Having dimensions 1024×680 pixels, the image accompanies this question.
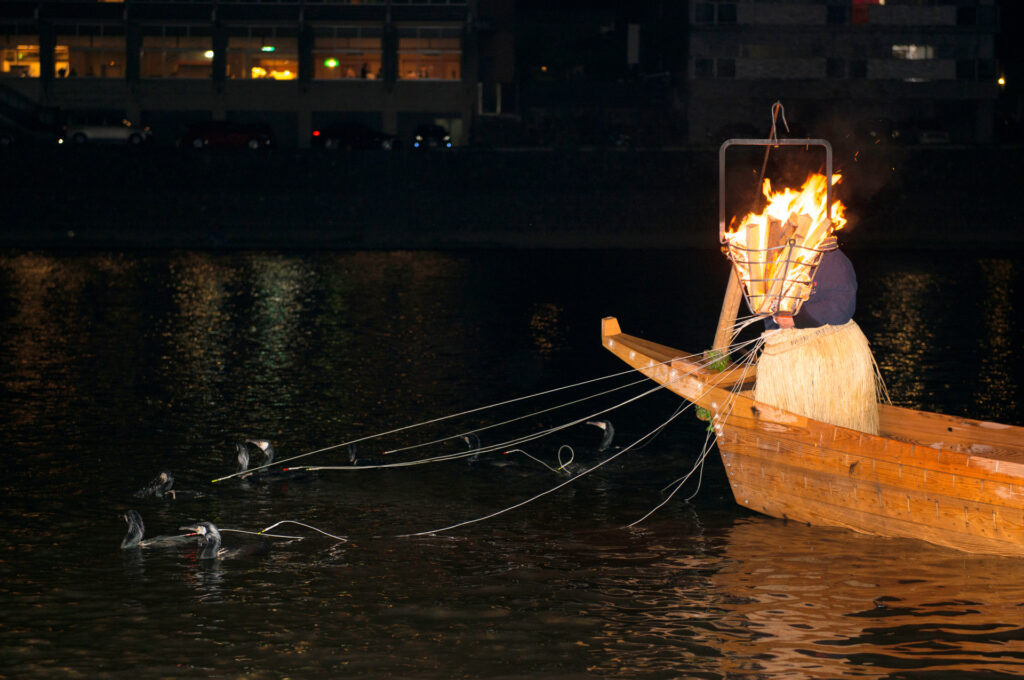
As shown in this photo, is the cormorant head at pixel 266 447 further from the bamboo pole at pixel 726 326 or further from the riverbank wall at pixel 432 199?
the riverbank wall at pixel 432 199

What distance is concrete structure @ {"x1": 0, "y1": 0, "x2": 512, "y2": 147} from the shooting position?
247ft

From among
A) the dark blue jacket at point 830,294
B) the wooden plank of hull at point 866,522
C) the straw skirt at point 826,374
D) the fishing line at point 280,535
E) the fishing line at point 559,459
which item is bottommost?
the fishing line at point 280,535

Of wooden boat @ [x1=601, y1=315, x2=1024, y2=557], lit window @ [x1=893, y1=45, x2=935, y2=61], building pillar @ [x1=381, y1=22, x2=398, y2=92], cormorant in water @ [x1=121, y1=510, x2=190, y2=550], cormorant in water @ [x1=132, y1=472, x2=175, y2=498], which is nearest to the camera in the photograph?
wooden boat @ [x1=601, y1=315, x2=1024, y2=557]

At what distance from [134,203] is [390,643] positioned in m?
45.0

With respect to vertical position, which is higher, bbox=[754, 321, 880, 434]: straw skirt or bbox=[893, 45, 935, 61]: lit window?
bbox=[893, 45, 935, 61]: lit window

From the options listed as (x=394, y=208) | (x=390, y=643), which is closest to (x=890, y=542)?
(x=390, y=643)

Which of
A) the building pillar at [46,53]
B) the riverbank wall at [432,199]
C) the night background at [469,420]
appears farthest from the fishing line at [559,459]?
the building pillar at [46,53]

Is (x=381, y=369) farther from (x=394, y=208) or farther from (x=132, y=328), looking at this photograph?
(x=394, y=208)

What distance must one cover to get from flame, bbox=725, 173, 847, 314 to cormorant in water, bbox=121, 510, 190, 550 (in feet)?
16.9

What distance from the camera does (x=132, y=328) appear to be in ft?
86.4

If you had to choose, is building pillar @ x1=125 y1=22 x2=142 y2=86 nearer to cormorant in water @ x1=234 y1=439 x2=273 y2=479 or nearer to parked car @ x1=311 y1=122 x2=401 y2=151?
parked car @ x1=311 y1=122 x2=401 y2=151

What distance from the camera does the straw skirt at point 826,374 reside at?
11.4 m

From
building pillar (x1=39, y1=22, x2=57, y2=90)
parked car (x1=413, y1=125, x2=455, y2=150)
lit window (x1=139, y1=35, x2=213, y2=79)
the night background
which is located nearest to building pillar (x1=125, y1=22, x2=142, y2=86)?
lit window (x1=139, y1=35, x2=213, y2=79)

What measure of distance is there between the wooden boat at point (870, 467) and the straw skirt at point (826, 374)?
0.33 meters
